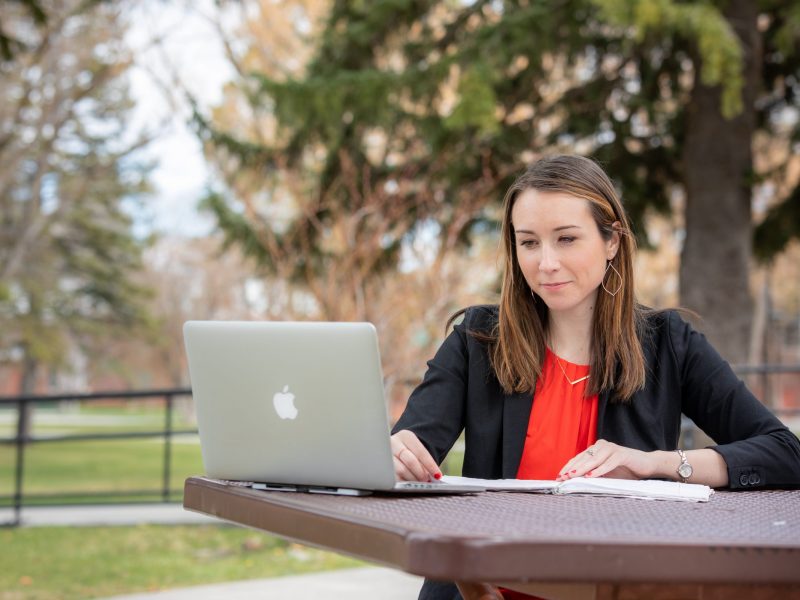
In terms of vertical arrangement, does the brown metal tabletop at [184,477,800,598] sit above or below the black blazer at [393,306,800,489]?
below

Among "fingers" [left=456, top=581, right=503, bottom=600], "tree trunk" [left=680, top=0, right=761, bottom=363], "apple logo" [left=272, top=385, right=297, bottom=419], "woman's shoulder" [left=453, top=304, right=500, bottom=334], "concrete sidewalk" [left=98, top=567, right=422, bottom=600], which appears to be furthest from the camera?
"tree trunk" [left=680, top=0, right=761, bottom=363]

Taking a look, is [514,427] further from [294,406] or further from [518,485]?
[294,406]

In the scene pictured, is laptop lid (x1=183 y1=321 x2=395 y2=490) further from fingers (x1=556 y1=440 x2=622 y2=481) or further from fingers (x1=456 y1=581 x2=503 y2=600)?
fingers (x1=556 y1=440 x2=622 y2=481)

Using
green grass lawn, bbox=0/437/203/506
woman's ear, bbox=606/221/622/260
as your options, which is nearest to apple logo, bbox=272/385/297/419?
woman's ear, bbox=606/221/622/260

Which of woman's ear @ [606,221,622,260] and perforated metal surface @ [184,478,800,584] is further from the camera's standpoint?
woman's ear @ [606,221,622,260]

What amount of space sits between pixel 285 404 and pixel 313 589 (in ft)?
11.4

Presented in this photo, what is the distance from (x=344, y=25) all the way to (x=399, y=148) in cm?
128

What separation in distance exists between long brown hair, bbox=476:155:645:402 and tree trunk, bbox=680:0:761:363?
5860 millimetres

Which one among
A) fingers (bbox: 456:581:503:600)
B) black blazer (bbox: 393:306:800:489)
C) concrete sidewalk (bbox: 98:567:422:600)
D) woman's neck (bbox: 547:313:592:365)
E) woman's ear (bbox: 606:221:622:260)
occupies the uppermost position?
woman's ear (bbox: 606:221:622:260)

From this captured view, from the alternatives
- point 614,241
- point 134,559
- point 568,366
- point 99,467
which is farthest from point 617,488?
point 99,467

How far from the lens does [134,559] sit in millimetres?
6395

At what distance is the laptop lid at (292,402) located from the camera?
5.54ft

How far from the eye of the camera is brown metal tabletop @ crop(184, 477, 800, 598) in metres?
1.24

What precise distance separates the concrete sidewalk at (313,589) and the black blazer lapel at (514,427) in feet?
8.55
